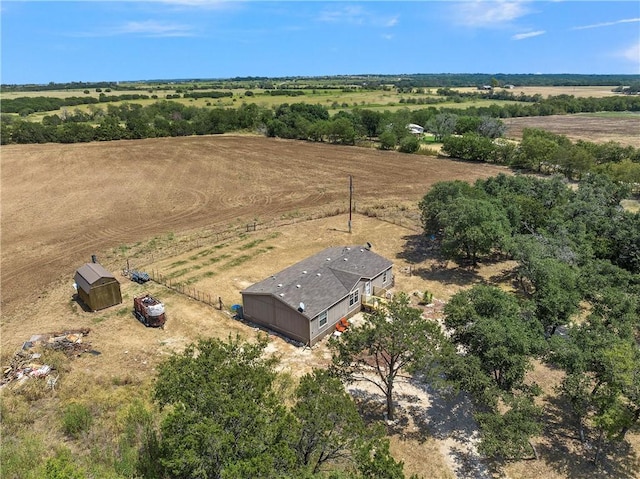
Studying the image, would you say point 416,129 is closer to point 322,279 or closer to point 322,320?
point 322,279

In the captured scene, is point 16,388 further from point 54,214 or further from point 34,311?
point 54,214

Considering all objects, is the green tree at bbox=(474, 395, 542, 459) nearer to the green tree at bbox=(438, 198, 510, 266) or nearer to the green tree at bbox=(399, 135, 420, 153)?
the green tree at bbox=(438, 198, 510, 266)

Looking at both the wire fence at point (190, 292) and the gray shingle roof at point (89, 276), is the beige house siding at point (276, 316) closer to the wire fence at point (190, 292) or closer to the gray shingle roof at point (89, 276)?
the wire fence at point (190, 292)

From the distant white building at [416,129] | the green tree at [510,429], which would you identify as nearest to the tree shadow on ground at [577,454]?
the green tree at [510,429]

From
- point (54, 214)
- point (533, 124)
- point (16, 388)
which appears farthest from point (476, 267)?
point (533, 124)

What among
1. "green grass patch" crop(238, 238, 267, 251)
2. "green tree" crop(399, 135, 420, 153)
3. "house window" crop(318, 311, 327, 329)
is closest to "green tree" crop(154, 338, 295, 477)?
"house window" crop(318, 311, 327, 329)

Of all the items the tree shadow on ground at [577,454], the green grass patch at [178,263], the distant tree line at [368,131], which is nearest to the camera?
the tree shadow on ground at [577,454]
